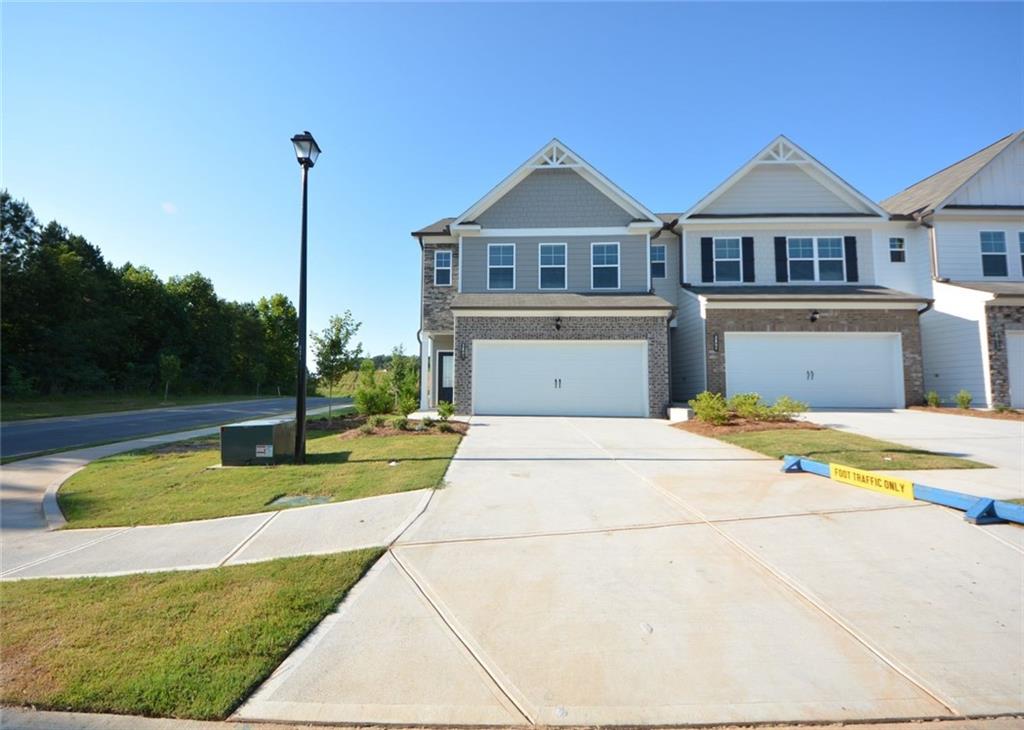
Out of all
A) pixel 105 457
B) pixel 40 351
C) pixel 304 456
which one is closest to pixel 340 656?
pixel 304 456

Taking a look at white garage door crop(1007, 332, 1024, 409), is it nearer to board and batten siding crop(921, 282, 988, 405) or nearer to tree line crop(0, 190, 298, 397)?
board and batten siding crop(921, 282, 988, 405)

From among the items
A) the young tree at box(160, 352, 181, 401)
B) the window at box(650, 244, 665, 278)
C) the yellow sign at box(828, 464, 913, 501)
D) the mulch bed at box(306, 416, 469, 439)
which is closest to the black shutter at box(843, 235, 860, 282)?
the window at box(650, 244, 665, 278)

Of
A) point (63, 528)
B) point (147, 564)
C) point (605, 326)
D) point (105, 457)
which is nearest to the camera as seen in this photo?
point (147, 564)

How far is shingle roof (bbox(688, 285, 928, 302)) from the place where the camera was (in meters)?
15.1

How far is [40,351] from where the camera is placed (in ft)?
96.9

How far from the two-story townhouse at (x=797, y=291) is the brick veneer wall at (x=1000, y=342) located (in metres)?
1.71

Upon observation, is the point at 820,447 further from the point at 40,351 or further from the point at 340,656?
the point at 40,351

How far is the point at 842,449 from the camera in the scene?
8.21 metres

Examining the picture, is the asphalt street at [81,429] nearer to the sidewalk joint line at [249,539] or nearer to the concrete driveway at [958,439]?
the sidewalk joint line at [249,539]

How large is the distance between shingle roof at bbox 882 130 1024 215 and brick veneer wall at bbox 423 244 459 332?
16.9 metres

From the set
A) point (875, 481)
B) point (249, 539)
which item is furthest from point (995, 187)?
point (249, 539)

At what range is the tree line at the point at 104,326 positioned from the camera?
1152 inches

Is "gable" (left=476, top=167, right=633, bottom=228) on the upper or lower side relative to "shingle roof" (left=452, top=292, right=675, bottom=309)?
upper

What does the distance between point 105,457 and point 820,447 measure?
13982mm
